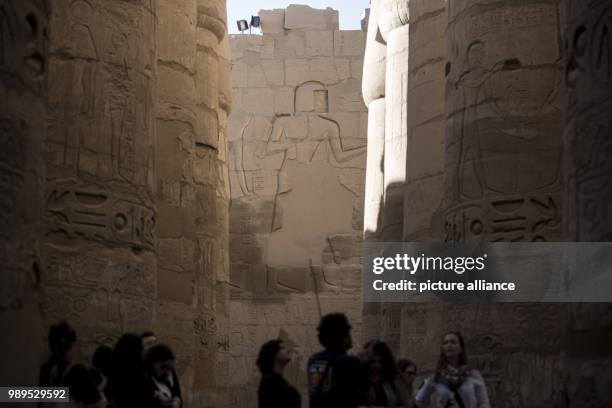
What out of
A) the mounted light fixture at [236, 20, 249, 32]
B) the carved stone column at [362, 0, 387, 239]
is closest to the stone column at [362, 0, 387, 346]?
the carved stone column at [362, 0, 387, 239]

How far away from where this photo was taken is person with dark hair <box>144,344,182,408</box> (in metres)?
6.86

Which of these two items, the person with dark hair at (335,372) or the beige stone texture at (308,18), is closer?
the person with dark hair at (335,372)

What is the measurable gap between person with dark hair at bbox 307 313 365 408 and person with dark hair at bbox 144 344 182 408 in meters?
0.91

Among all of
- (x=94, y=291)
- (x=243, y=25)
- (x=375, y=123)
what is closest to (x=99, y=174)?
(x=94, y=291)

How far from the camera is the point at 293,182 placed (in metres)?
25.2

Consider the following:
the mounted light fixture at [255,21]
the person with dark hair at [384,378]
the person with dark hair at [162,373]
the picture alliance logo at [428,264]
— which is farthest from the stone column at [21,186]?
the mounted light fixture at [255,21]

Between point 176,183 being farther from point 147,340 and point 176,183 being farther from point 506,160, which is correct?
point 147,340

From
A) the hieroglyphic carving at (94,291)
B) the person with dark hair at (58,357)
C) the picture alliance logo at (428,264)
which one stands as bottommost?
the person with dark hair at (58,357)

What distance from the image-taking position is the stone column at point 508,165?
35.5 feet

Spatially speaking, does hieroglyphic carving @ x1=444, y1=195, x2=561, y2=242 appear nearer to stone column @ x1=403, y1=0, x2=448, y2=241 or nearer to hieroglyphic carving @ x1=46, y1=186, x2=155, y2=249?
hieroglyphic carving @ x1=46, y1=186, x2=155, y2=249

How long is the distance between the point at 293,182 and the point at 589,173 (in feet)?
62.4

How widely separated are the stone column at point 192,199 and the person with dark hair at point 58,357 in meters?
7.09

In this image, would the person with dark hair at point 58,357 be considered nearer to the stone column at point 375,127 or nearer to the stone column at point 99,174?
the stone column at point 99,174

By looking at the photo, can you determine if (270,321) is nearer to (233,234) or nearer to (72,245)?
(233,234)
